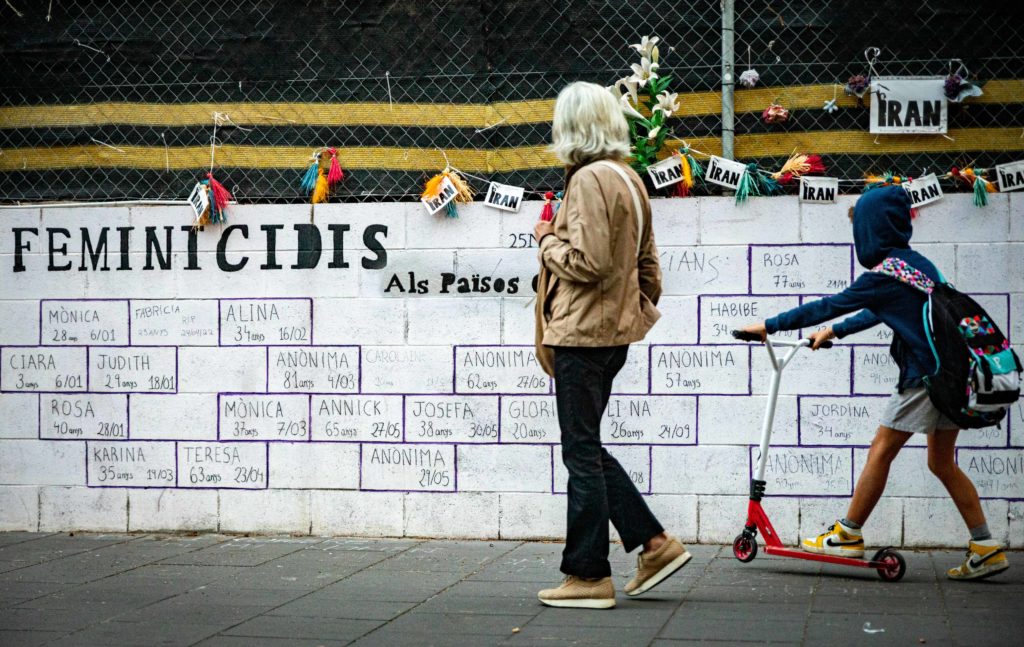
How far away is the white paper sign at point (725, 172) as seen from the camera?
648 centimetres

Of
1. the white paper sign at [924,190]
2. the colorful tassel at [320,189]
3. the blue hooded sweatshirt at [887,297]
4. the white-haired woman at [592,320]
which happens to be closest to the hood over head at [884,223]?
the blue hooded sweatshirt at [887,297]

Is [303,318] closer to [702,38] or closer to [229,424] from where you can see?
[229,424]

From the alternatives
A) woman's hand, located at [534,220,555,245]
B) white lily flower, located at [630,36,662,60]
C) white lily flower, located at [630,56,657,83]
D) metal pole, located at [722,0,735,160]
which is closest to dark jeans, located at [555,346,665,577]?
woman's hand, located at [534,220,555,245]

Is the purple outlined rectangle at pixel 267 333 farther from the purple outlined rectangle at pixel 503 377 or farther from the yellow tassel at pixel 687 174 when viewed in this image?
the yellow tassel at pixel 687 174

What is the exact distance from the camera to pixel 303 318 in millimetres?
6871

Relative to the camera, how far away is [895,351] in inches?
218

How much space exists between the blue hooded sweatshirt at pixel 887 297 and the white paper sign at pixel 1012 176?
1.09 meters

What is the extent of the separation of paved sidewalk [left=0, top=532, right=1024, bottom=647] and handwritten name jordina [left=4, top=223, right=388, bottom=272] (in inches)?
62.8

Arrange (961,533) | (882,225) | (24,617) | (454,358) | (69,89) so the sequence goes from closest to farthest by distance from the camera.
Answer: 1. (24,617)
2. (882,225)
3. (961,533)
4. (454,358)
5. (69,89)

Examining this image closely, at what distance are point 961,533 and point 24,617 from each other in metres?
4.51

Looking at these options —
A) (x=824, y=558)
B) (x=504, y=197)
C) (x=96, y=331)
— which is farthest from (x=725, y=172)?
(x=96, y=331)

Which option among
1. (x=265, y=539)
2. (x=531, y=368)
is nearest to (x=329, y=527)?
(x=265, y=539)

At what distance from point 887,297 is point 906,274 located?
5.2 inches

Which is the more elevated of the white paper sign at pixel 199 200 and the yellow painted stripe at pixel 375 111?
the yellow painted stripe at pixel 375 111
